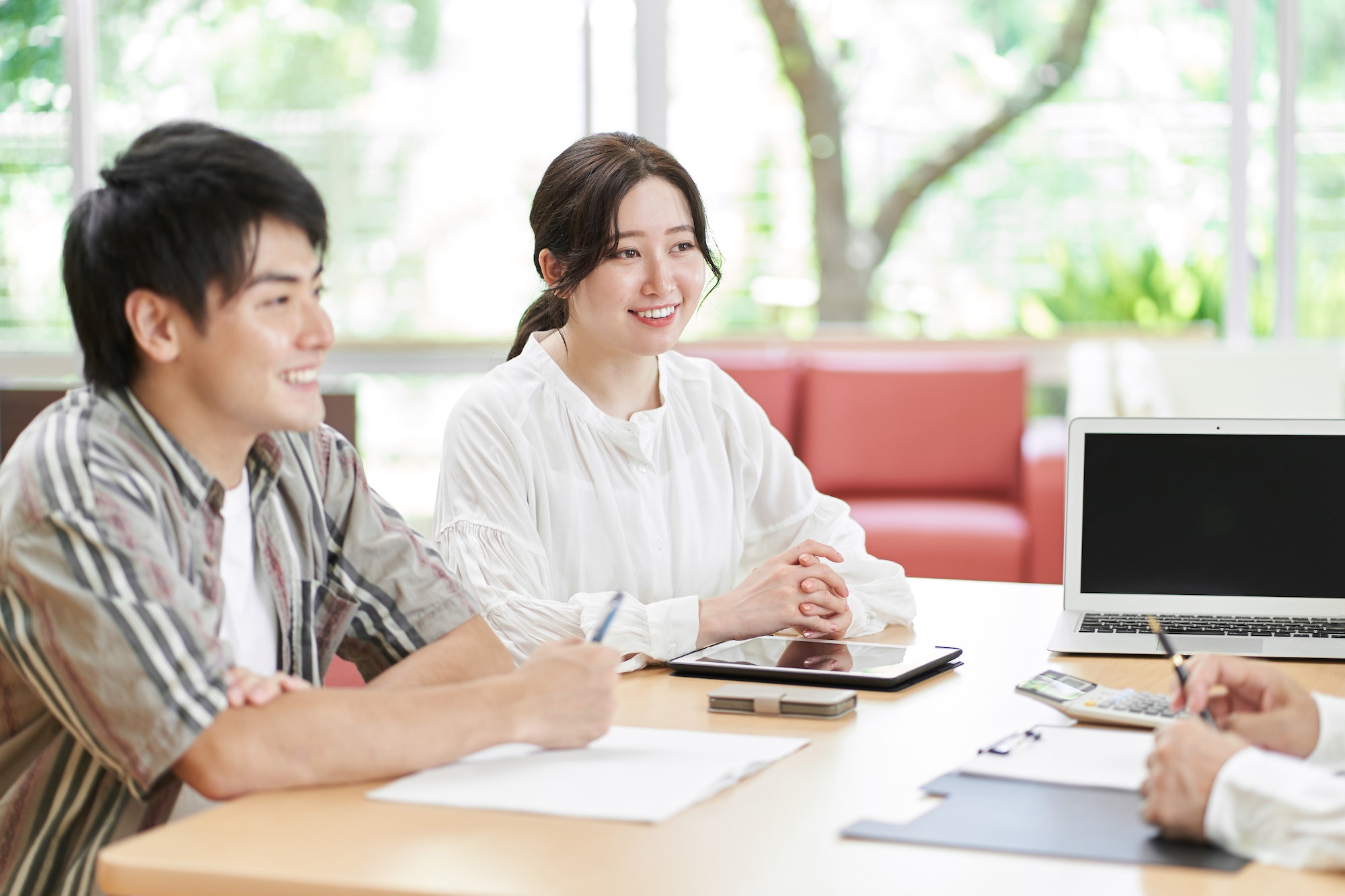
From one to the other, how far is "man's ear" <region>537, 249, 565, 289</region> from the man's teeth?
2.71 feet

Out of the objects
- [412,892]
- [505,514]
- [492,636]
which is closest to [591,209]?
[505,514]

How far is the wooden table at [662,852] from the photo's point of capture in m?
1.01

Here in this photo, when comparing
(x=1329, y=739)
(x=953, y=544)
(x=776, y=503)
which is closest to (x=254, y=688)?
(x=1329, y=739)

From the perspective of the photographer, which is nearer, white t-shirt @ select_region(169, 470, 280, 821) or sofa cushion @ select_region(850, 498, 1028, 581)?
white t-shirt @ select_region(169, 470, 280, 821)

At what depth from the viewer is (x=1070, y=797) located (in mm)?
1182

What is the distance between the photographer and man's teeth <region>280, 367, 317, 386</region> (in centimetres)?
142

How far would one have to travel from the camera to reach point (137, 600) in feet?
4.07

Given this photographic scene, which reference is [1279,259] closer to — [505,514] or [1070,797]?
[505,514]

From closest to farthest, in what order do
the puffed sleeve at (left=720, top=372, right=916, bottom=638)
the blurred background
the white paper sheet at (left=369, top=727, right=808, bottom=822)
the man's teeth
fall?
the white paper sheet at (left=369, top=727, right=808, bottom=822) → the man's teeth → the puffed sleeve at (left=720, top=372, right=916, bottom=638) → the blurred background

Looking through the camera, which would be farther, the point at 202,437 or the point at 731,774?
the point at 202,437

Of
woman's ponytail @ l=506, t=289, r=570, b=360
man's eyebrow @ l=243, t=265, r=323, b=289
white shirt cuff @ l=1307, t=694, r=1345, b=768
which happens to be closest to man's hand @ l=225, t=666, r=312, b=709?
man's eyebrow @ l=243, t=265, r=323, b=289

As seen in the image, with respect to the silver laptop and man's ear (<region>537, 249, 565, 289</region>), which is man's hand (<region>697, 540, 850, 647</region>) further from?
man's ear (<region>537, 249, 565, 289</region>)

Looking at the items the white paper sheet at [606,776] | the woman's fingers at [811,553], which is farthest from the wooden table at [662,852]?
the woman's fingers at [811,553]

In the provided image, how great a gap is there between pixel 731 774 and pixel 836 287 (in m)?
4.35
